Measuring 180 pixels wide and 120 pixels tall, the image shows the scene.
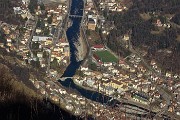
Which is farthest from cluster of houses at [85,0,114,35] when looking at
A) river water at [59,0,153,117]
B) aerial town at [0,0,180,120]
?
river water at [59,0,153,117]

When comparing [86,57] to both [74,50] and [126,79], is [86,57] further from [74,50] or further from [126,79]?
[126,79]

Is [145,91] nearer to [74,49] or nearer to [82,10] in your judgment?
[74,49]

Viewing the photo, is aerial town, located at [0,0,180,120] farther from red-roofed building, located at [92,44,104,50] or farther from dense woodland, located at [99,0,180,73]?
dense woodland, located at [99,0,180,73]

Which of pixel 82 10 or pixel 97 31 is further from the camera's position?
pixel 82 10

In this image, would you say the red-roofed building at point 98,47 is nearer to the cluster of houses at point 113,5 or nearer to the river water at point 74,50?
the river water at point 74,50

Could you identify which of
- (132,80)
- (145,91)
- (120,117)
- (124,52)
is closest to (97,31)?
(124,52)

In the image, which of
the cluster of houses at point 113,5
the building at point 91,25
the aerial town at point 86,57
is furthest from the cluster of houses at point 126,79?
the cluster of houses at point 113,5

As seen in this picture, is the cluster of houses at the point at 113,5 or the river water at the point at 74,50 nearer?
the river water at the point at 74,50
